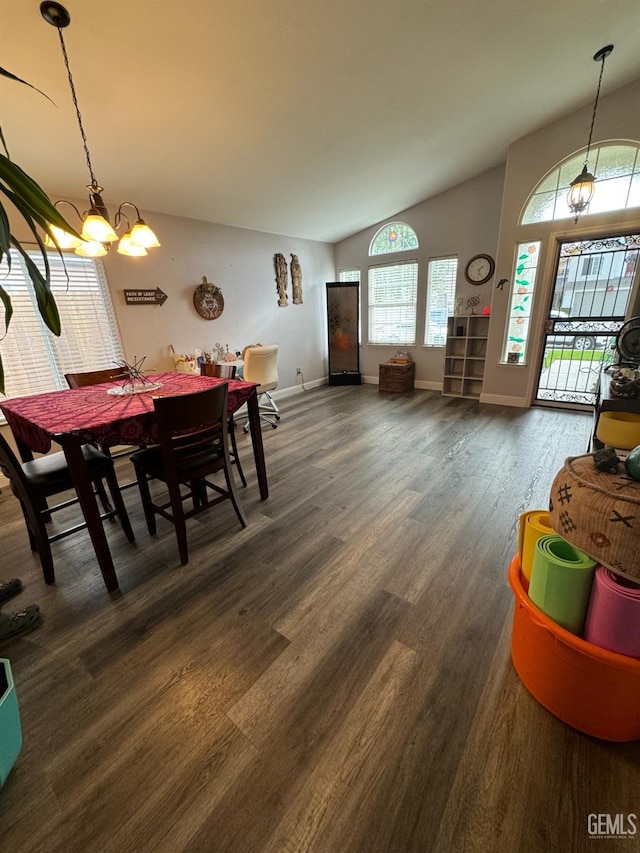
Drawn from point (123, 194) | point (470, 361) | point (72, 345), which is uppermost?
point (123, 194)

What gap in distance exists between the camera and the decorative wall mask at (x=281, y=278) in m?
5.04

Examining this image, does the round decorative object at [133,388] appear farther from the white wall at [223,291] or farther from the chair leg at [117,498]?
the white wall at [223,291]

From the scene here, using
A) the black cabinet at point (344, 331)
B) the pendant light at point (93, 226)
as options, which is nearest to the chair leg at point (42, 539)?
the pendant light at point (93, 226)

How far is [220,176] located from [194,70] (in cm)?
119

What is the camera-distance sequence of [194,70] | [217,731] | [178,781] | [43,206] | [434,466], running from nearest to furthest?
1. [43,206]
2. [178,781]
3. [217,731]
4. [194,70]
5. [434,466]

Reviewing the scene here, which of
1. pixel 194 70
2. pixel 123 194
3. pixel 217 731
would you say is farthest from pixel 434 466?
pixel 123 194

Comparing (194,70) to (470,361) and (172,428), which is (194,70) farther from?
(470,361)

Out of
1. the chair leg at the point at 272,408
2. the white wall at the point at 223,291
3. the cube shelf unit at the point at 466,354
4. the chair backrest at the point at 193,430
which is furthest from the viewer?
the cube shelf unit at the point at 466,354

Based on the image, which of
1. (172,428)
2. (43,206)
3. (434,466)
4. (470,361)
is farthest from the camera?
(470,361)

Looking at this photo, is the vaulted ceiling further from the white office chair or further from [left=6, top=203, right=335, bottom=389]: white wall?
the white office chair

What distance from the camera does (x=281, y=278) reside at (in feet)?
16.8

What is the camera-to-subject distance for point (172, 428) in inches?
68.4

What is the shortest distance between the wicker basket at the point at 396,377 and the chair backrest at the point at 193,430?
3889 millimetres

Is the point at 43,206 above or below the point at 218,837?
above
